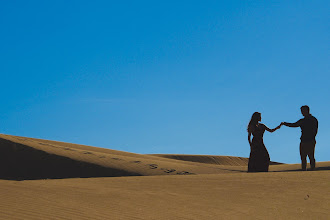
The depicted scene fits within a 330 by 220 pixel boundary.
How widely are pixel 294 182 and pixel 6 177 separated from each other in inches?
344

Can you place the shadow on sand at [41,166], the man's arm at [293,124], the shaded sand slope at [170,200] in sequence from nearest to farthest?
the shaded sand slope at [170,200] < the man's arm at [293,124] < the shadow on sand at [41,166]

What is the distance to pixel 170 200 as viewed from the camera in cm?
695

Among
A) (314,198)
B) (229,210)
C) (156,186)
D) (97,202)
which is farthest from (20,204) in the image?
(314,198)

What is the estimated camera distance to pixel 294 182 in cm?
957

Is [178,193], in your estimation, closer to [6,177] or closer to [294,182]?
[294,182]

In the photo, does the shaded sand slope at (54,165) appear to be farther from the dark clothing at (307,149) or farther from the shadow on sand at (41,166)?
the dark clothing at (307,149)

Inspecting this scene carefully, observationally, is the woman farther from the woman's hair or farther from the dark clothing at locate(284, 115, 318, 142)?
the dark clothing at locate(284, 115, 318, 142)

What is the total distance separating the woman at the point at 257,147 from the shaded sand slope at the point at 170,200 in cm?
299

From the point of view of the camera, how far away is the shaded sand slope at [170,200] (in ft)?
18.1

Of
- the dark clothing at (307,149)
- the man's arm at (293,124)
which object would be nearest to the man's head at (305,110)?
the man's arm at (293,124)

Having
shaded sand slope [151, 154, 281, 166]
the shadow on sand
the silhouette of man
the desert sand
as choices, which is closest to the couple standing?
the silhouette of man

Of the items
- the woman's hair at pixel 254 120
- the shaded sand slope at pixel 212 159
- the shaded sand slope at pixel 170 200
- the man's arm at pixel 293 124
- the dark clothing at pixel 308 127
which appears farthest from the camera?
the shaded sand slope at pixel 212 159

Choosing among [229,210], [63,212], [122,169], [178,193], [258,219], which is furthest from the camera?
[122,169]

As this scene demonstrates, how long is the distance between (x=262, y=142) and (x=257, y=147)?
206mm
